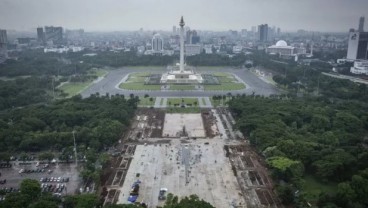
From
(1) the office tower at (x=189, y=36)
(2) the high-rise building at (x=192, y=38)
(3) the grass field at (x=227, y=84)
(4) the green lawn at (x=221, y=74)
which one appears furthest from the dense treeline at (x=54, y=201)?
(1) the office tower at (x=189, y=36)

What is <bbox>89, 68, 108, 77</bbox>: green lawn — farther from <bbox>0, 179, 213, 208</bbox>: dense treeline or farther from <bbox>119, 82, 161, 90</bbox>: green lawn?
<bbox>0, 179, 213, 208</bbox>: dense treeline

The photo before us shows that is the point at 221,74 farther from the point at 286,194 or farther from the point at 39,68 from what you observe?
the point at 286,194

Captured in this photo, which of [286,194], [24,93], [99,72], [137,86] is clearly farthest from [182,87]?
[286,194]

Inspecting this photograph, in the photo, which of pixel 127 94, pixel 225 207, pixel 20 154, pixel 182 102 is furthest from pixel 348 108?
pixel 20 154

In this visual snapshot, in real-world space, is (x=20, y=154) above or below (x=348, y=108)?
below

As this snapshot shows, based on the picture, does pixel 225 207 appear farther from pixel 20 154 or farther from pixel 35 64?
pixel 35 64

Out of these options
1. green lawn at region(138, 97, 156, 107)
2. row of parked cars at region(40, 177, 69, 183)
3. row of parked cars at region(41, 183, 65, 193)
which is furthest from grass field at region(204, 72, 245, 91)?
row of parked cars at region(41, 183, 65, 193)

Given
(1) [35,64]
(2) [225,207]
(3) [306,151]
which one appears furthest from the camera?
(1) [35,64]
